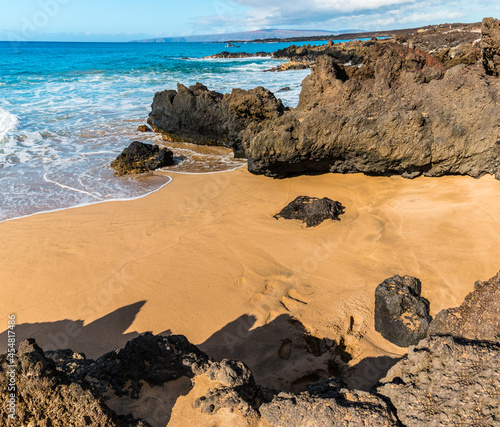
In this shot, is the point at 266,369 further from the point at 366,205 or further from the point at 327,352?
the point at 366,205

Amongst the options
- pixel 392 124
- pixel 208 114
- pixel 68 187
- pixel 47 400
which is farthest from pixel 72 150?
pixel 47 400

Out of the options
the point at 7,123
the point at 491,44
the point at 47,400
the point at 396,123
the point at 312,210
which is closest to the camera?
the point at 47,400

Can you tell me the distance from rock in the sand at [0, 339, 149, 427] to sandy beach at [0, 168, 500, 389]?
4.12ft

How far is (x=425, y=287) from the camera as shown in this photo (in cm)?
370

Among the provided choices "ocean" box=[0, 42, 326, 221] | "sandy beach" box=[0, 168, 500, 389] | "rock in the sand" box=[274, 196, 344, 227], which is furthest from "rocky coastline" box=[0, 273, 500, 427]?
"ocean" box=[0, 42, 326, 221]

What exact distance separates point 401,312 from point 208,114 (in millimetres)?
8694

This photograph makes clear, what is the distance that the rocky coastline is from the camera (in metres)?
1.77

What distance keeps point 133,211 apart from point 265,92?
4371mm

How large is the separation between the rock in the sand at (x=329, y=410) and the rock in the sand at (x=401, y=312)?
1447 millimetres

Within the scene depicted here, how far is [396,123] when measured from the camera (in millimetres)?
5926

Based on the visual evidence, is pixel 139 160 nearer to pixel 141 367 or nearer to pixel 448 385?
pixel 141 367

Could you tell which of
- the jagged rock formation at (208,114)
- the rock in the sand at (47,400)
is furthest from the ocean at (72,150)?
the rock in the sand at (47,400)

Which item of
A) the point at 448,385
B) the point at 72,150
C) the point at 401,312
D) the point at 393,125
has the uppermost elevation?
the point at 393,125

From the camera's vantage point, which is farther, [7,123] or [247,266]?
[7,123]
